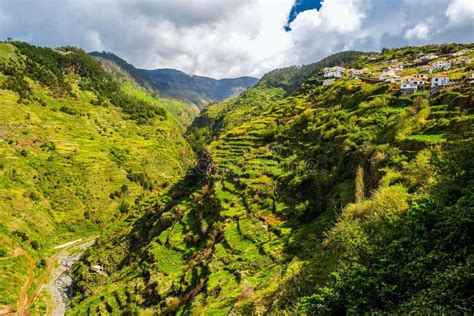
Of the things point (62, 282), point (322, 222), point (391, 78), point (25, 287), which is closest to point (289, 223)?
point (322, 222)

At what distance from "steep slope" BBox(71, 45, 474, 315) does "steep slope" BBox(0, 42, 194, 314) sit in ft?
63.7

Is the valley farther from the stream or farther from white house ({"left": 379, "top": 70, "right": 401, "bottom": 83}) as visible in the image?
white house ({"left": 379, "top": 70, "right": 401, "bottom": 83})

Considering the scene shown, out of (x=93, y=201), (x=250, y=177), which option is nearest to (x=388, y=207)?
(x=250, y=177)

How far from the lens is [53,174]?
424 feet

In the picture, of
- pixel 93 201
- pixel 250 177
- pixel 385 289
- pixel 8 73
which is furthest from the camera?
pixel 8 73

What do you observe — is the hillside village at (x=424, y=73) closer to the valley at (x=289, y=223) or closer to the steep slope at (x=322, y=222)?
the valley at (x=289, y=223)

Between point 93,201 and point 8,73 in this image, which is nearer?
point 93,201

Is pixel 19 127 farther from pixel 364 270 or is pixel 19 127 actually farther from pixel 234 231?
pixel 364 270

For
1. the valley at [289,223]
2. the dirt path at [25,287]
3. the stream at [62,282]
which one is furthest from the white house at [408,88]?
the dirt path at [25,287]

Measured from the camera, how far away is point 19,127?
142 m

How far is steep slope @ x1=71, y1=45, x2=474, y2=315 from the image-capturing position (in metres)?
18.7

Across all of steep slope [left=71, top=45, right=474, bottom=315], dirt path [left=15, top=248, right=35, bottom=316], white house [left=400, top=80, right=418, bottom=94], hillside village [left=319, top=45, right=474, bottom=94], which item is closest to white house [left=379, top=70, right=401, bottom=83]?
hillside village [left=319, top=45, right=474, bottom=94]

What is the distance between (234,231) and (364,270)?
29592 mm

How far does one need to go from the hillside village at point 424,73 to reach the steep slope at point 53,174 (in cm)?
8864
